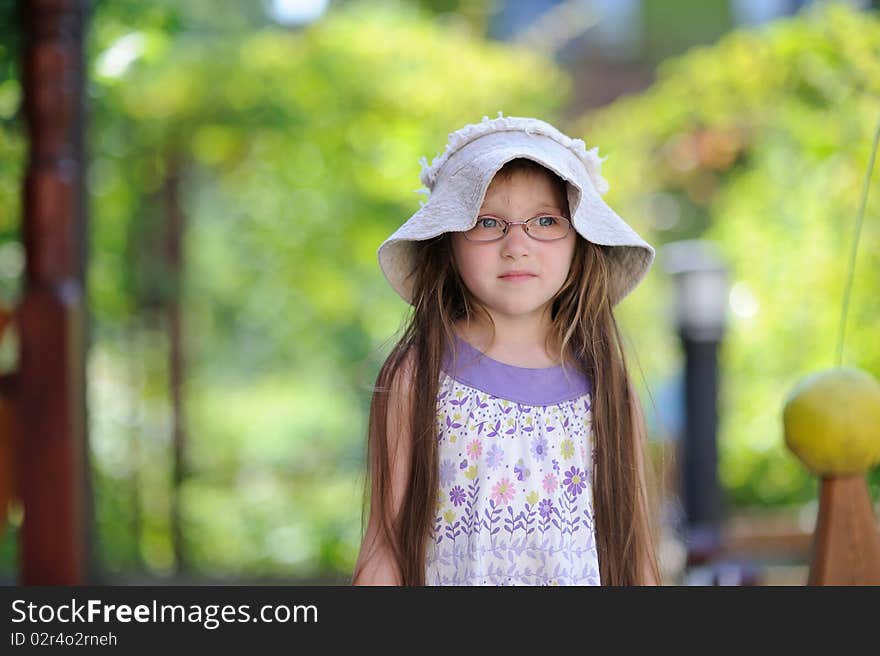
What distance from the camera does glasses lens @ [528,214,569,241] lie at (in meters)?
1.58

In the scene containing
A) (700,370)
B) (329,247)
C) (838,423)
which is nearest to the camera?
(838,423)

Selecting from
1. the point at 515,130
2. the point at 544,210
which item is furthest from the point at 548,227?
the point at 515,130

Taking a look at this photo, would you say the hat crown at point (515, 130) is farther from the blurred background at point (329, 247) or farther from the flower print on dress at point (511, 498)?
the blurred background at point (329, 247)

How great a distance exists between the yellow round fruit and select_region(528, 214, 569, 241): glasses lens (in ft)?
1.56

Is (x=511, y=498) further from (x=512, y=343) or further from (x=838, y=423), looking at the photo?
(x=838, y=423)

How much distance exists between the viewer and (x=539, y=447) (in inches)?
61.9

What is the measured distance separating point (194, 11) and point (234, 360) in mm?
2903

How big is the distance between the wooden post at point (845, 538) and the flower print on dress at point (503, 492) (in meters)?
0.53

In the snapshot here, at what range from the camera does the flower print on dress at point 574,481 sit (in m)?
1.57

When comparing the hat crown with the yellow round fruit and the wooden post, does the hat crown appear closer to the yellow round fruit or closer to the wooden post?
the yellow round fruit

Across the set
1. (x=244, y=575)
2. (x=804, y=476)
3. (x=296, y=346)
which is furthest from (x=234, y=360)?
(x=804, y=476)

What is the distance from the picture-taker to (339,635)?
1.35 meters

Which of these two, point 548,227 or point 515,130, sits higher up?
point 515,130

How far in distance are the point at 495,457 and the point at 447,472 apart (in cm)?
7
